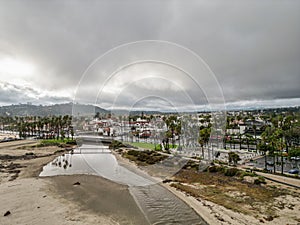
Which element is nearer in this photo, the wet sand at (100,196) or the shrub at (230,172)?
the wet sand at (100,196)

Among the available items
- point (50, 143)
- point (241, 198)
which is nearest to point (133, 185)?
point (241, 198)

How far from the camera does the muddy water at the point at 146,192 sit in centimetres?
1172

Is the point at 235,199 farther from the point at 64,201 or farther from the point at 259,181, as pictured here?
the point at 64,201

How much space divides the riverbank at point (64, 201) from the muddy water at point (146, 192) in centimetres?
84

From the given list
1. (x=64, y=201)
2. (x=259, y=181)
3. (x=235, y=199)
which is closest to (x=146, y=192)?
(x=64, y=201)

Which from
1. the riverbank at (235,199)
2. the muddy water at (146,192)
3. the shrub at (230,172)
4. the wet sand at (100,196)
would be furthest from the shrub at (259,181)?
the wet sand at (100,196)

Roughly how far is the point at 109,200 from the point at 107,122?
5039cm

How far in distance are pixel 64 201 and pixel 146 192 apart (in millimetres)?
6082

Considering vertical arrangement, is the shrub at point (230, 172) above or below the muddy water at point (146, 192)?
above

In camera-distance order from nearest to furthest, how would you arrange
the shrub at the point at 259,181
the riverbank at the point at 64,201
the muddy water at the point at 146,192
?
1. the riverbank at the point at 64,201
2. the muddy water at the point at 146,192
3. the shrub at the point at 259,181

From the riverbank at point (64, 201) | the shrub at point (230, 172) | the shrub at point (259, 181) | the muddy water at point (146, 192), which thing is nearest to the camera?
the riverbank at point (64, 201)

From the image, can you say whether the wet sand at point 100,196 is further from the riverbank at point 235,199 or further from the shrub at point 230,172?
the shrub at point 230,172

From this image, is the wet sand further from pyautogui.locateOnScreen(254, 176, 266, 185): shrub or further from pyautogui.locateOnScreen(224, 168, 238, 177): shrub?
pyautogui.locateOnScreen(254, 176, 266, 185): shrub

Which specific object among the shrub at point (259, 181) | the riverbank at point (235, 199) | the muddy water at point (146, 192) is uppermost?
the shrub at point (259, 181)
